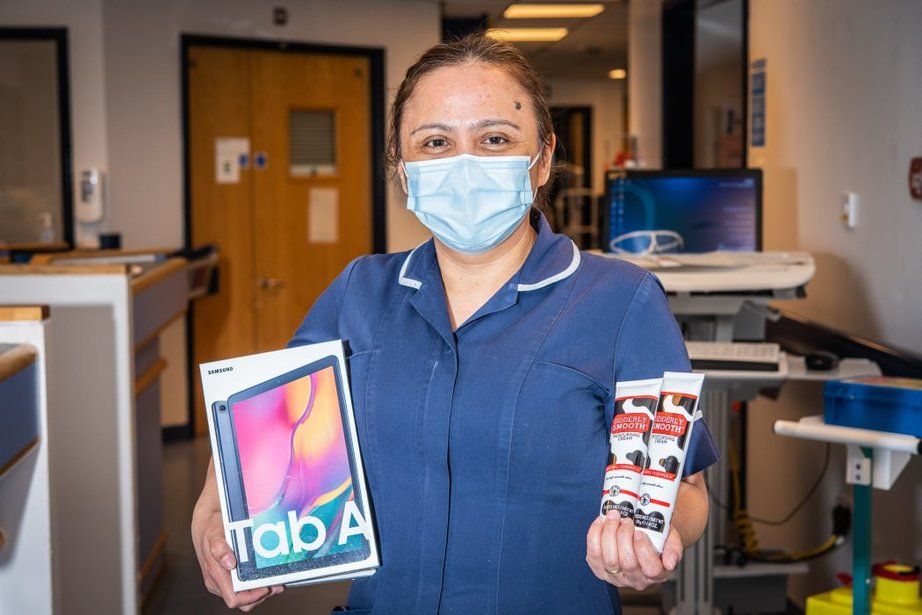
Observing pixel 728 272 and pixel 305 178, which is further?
pixel 305 178

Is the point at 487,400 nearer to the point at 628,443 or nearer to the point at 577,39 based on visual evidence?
the point at 628,443

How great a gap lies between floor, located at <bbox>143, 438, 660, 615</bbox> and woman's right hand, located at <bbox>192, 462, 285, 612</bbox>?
23 cm

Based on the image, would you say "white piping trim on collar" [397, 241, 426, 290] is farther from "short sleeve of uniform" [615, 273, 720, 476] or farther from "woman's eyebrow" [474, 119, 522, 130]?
"short sleeve of uniform" [615, 273, 720, 476]

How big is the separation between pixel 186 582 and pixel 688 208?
86.4 inches

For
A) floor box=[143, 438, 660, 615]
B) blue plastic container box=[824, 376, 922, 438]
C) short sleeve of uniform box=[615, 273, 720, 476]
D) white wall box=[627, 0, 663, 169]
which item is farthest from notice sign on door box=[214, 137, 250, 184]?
short sleeve of uniform box=[615, 273, 720, 476]

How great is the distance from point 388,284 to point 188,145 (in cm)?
489

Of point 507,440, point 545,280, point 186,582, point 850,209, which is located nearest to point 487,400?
point 507,440

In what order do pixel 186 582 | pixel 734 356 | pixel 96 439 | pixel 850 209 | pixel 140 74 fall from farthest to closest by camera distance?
pixel 140 74 → pixel 186 582 → pixel 850 209 → pixel 96 439 → pixel 734 356

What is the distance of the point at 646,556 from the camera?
3.64 ft

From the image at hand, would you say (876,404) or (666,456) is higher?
(666,456)

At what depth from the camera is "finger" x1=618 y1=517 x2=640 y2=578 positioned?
43.8 inches

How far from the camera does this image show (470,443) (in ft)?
4.38

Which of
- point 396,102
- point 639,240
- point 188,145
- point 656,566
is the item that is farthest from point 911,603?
point 188,145

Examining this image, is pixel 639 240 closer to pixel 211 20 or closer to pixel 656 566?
pixel 656 566
